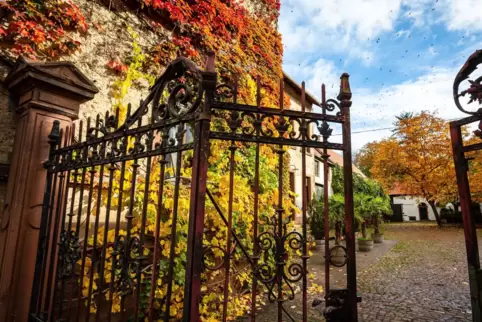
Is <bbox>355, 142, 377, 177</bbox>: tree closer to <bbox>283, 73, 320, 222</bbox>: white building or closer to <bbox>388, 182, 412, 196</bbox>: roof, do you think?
<bbox>388, 182, 412, 196</bbox>: roof

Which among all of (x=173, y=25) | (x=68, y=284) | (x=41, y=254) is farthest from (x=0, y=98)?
(x=173, y=25)

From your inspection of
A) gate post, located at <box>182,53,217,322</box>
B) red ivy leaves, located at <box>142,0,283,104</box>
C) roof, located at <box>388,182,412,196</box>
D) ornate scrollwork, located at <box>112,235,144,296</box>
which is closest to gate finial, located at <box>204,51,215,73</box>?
Answer: gate post, located at <box>182,53,217,322</box>

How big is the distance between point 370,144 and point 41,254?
39583mm

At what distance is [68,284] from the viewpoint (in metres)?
3.12

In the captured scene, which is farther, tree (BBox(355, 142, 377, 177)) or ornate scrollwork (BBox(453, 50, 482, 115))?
tree (BBox(355, 142, 377, 177))

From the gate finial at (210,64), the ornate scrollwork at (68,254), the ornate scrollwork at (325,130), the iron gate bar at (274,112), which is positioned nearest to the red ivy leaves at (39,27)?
the ornate scrollwork at (68,254)

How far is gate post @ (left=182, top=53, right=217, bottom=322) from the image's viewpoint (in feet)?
5.37

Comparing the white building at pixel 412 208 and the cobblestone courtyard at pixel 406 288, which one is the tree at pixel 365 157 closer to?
the white building at pixel 412 208

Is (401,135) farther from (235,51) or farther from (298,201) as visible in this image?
(235,51)

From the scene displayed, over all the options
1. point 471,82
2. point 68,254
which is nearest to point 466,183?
point 471,82

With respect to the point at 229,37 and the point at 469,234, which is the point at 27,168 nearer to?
the point at 469,234

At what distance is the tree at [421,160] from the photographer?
711 inches

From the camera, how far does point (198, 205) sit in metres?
1.70

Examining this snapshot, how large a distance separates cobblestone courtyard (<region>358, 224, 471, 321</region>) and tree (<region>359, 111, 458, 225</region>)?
1000cm
